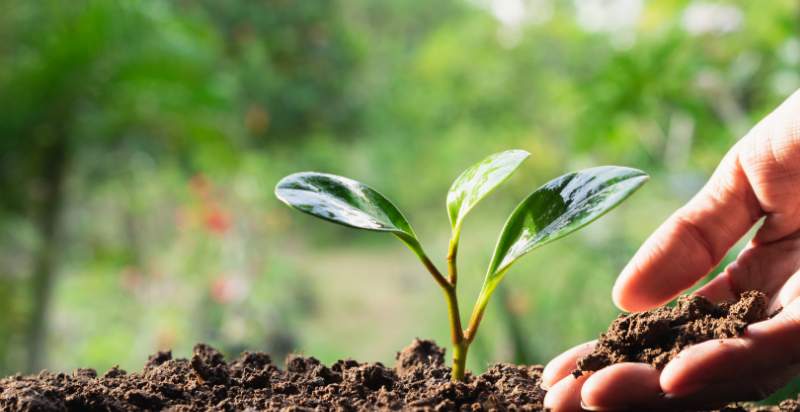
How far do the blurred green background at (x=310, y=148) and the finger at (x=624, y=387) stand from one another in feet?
3.78

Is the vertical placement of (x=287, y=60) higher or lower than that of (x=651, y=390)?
higher

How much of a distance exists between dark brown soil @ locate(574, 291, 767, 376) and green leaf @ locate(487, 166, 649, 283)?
0.15 metres

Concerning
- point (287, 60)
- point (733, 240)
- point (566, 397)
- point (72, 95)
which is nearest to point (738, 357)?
point (566, 397)

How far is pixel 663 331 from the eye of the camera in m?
0.82

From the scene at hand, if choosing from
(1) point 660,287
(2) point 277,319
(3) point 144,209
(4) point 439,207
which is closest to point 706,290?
(1) point 660,287

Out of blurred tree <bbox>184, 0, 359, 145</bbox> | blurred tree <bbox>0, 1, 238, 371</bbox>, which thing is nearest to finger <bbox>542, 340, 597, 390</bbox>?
blurred tree <bbox>0, 1, 238, 371</bbox>

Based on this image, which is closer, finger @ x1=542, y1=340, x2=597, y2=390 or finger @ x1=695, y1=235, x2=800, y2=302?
finger @ x1=542, y1=340, x2=597, y2=390

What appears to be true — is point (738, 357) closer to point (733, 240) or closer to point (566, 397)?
point (566, 397)

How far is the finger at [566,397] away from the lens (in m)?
0.79

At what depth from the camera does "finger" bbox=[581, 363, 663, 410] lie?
72 centimetres

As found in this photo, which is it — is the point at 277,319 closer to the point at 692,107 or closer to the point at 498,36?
the point at 692,107

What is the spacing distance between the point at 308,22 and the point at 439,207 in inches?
139

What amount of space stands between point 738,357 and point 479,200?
1.07 ft

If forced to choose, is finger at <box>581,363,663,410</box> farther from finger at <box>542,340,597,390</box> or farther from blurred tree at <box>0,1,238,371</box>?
blurred tree at <box>0,1,238,371</box>
